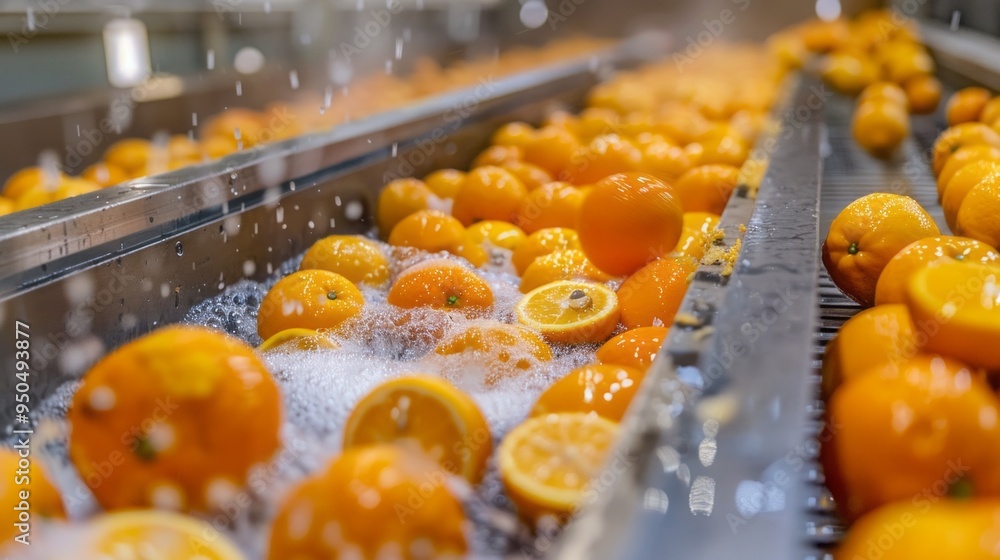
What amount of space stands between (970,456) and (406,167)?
1948 mm

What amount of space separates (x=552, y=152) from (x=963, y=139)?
123 cm

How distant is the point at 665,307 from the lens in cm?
139

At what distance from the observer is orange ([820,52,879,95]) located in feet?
14.3

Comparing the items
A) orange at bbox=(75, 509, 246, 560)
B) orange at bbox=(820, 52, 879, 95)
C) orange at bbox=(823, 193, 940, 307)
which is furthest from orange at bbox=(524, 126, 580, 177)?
orange at bbox=(820, 52, 879, 95)

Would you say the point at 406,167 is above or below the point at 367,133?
below

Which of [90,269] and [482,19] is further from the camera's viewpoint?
[482,19]

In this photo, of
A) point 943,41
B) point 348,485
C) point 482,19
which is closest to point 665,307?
point 348,485

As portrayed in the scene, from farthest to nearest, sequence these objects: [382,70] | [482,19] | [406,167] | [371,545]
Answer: [482,19]
[382,70]
[406,167]
[371,545]

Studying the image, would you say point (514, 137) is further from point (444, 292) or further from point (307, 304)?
point (307, 304)

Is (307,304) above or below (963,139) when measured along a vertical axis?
below

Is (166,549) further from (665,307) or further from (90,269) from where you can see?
(665,307)

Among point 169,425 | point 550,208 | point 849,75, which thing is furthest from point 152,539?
point 849,75

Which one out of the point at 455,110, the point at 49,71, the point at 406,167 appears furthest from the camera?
the point at 49,71

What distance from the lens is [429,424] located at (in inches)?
35.0
